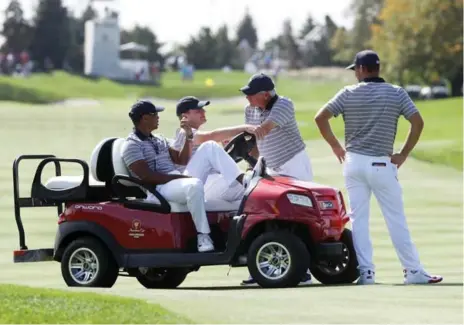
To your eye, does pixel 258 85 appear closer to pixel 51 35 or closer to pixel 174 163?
pixel 174 163

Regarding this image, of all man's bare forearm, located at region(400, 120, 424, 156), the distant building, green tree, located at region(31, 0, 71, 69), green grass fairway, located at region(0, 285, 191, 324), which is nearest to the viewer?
green grass fairway, located at region(0, 285, 191, 324)

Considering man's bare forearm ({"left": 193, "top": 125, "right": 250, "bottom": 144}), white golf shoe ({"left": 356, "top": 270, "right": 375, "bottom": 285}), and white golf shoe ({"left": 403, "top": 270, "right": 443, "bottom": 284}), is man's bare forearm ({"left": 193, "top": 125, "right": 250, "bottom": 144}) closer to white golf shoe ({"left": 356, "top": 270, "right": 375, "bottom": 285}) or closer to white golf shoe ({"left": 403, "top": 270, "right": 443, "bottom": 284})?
white golf shoe ({"left": 356, "top": 270, "right": 375, "bottom": 285})

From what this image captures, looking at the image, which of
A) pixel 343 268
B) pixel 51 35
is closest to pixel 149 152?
pixel 343 268

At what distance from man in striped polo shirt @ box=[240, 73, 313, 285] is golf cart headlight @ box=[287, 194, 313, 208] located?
2.60 feet

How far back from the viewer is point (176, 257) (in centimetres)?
1237

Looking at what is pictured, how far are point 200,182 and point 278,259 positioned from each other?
0.88 metres

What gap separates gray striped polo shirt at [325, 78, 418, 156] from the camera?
41.3 ft

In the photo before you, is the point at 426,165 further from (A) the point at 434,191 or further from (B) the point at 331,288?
(B) the point at 331,288

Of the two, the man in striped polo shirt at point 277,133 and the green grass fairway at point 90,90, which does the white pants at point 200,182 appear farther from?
the green grass fairway at point 90,90

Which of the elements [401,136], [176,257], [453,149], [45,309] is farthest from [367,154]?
[401,136]

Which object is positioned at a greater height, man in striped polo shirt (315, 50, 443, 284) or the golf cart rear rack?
man in striped polo shirt (315, 50, 443, 284)

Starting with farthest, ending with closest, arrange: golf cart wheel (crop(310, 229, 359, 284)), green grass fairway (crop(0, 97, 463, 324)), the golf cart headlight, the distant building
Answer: the distant building, golf cart wheel (crop(310, 229, 359, 284)), the golf cart headlight, green grass fairway (crop(0, 97, 463, 324))

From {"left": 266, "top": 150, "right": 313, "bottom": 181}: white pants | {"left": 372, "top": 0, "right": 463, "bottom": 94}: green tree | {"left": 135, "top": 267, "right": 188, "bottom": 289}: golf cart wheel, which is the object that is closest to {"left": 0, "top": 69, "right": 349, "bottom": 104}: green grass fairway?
{"left": 372, "top": 0, "right": 463, "bottom": 94}: green tree

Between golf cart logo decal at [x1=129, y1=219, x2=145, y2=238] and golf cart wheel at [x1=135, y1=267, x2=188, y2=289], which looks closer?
golf cart logo decal at [x1=129, y1=219, x2=145, y2=238]
